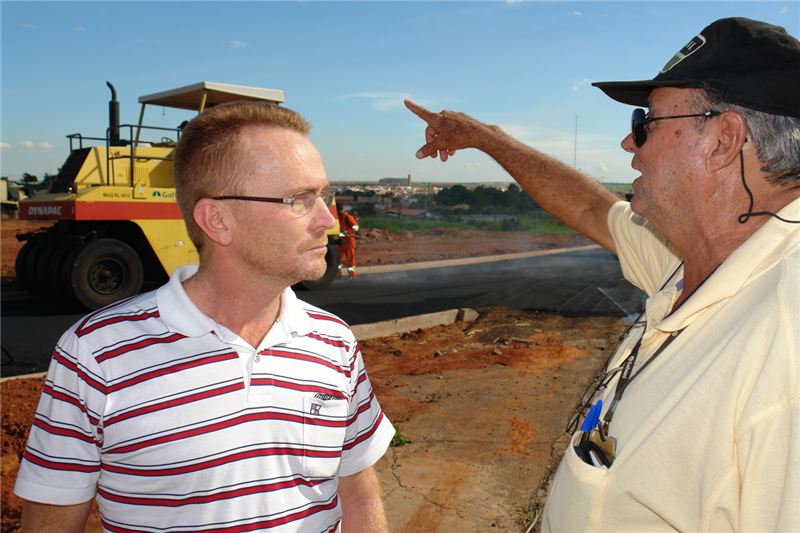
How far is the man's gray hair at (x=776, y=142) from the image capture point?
1.59 metres

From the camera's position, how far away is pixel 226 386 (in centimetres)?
170

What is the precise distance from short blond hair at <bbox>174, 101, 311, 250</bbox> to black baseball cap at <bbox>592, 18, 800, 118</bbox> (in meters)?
1.29

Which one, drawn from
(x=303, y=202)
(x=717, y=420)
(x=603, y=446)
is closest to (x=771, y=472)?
(x=717, y=420)

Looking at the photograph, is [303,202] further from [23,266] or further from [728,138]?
[23,266]

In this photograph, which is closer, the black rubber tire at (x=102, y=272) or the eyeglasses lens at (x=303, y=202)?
the eyeglasses lens at (x=303, y=202)

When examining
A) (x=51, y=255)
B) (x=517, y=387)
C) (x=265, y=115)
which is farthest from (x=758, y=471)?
(x=51, y=255)

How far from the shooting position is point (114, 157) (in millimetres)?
11227

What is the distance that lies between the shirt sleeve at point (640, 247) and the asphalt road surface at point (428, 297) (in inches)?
266

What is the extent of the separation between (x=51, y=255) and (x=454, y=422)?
869cm

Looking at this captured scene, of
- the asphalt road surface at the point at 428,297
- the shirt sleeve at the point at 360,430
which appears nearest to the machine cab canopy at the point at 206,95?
the asphalt road surface at the point at 428,297

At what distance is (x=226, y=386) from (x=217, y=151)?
0.77 meters

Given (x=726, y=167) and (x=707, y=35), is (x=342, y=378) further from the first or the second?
(x=707, y=35)

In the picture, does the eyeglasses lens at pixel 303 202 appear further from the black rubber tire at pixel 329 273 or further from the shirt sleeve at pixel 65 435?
the black rubber tire at pixel 329 273

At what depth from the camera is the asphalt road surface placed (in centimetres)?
828
